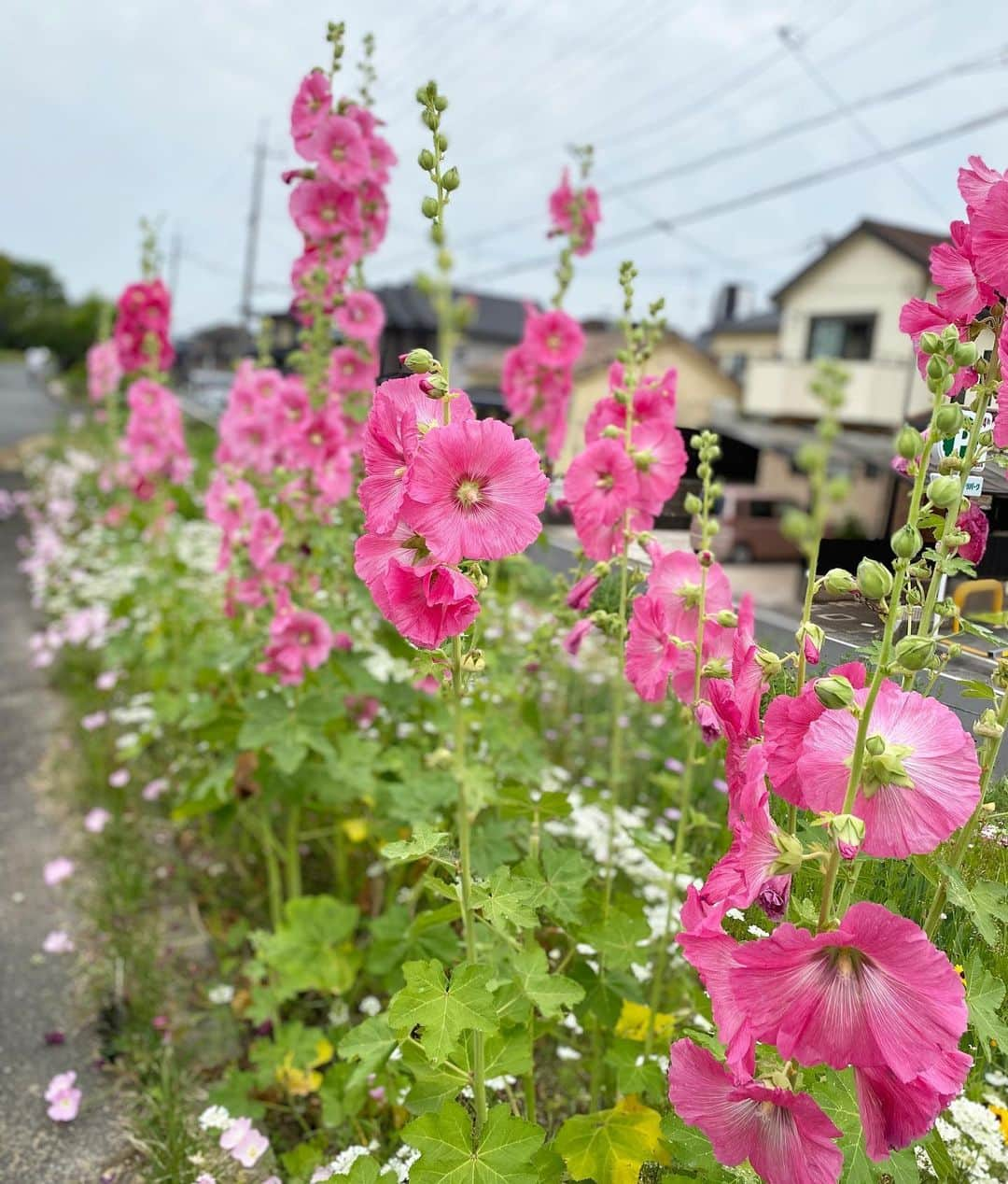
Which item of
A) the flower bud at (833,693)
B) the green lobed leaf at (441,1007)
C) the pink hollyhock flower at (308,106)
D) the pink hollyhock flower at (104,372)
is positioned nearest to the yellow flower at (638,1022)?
the green lobed leaf at (441,1007)

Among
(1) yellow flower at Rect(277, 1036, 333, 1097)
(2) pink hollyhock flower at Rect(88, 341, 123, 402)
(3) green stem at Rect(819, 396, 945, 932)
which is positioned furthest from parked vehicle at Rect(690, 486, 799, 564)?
(3) green stem at Rect(819, 396, 945, 932)

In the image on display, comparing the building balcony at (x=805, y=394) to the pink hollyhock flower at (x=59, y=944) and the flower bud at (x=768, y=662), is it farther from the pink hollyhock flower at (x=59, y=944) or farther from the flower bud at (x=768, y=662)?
the flower bud at (x=768, y=662)

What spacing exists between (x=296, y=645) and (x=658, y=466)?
1.11 meters

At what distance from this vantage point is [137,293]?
373cm

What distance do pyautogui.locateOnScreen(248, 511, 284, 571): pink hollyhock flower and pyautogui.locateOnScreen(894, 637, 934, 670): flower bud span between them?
78.1 inches

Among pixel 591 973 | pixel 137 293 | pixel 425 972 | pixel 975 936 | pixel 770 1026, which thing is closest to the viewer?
pixel 770 1026

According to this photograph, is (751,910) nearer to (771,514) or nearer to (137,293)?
(137,293)

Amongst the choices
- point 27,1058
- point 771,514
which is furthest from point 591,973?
point 771,514

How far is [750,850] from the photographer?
A: 1.01 m

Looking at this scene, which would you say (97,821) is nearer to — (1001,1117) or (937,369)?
(1001,1117)

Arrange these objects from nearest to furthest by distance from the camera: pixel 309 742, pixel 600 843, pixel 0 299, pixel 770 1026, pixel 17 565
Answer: pixel 770 1026 → pixel 309 742 → pixel 600 843 → pixel 17 565 → pixel 0 299

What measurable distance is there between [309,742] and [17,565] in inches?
260

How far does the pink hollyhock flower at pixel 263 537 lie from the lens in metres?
2.62

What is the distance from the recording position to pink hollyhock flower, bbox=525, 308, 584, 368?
2.76 metres
